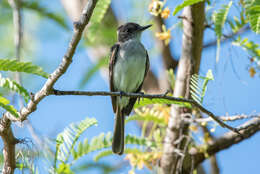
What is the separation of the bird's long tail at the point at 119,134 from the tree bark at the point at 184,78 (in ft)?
1.61

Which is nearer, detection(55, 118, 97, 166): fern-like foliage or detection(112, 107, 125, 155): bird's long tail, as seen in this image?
detection(55, 118, 97, 166): fern-like foliage

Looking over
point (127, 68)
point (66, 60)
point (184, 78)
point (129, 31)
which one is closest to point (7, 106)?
point (66, 60)

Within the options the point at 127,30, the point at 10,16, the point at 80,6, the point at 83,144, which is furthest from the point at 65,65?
the point at 10,16

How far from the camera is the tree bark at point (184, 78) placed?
4020 millimetres

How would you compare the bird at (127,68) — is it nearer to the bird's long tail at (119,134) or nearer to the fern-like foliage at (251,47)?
the bird's long tail at (119,134)

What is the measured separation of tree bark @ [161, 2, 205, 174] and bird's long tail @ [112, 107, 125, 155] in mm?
489

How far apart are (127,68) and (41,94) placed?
8.50 feet

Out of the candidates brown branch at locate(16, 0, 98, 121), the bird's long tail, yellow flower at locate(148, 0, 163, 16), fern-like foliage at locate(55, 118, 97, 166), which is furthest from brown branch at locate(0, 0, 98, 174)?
yellow flower at locate(148, 0, 163, 16)

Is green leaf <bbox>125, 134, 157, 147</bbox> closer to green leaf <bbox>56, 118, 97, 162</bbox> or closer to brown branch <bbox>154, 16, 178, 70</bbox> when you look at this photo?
green leaf <bbox>56, 118, 97, 162</bbox>

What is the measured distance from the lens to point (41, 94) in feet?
8.03

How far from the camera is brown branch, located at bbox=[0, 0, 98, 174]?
222 cm

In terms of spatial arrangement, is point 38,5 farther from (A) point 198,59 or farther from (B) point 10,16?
(A) point 198,59

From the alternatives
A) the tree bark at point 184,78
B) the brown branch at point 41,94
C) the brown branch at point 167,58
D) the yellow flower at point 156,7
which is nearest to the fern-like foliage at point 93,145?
the tree bark at point 184,78

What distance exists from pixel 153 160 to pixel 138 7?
6.26 feet
